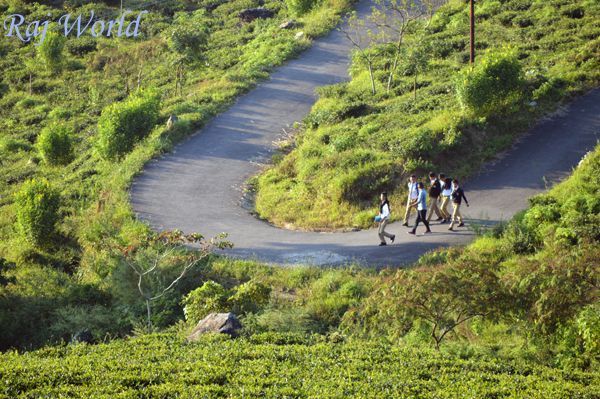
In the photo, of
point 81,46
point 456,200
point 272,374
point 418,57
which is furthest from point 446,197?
point 81,46

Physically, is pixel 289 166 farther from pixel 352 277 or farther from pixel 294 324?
pixel 294 324

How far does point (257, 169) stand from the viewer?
26.6 m

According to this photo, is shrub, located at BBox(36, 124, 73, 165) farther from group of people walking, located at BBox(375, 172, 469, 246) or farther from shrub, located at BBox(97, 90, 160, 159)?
group of people walking, located at BBox(375, 172, 469, 246)

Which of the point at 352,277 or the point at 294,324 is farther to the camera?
the point at 352,277

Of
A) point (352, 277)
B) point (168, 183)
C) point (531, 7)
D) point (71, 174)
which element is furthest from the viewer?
point (531, 7)

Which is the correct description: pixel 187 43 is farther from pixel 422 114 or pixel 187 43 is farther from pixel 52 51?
pixel 422 114

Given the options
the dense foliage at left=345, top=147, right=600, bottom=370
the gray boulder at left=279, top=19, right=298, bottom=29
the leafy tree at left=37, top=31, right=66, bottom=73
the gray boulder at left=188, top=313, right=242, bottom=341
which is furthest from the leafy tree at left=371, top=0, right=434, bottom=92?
the gray boulder at left=188, top=313, right=242, bottom=341

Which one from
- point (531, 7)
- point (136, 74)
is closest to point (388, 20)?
point (531, 7)

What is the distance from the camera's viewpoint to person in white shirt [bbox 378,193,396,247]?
19.0 m

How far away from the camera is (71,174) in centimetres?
2966

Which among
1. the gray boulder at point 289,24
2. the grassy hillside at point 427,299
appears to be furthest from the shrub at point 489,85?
the gray boulder at point 289,24

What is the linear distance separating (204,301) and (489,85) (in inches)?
471

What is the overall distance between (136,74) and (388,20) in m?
12.6

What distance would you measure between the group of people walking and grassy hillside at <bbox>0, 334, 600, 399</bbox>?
5.84 metres
